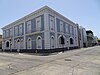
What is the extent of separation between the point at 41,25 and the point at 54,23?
3.48 m

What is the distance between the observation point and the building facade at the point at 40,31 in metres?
24.7

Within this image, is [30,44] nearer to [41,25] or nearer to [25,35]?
[25,35]

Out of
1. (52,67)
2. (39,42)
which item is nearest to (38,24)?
(39,42)

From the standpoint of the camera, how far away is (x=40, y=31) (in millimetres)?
25531

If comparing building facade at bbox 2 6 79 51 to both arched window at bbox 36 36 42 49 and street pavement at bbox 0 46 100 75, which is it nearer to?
arched window at bbox 36 36 42 49

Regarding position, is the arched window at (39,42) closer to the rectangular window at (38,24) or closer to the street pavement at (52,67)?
the rectangular window at (38,24)

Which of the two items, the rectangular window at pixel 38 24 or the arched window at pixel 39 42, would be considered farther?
the rectangular window at pixel 38 24

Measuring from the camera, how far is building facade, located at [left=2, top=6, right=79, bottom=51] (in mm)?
24672

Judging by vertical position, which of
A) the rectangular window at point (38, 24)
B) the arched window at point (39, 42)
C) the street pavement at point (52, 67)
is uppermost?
the rectangular window at point (38, 24)

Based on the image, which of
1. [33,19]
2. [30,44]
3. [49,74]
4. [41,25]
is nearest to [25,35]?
[30,44]

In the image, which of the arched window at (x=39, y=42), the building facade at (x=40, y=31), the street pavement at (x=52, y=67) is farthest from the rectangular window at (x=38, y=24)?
the street pavement at (x=52, y=67)

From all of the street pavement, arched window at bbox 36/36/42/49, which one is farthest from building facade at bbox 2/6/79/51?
the street pavement

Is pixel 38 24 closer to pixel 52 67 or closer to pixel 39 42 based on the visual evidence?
pixel 39 42

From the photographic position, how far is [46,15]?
80.6 feet
